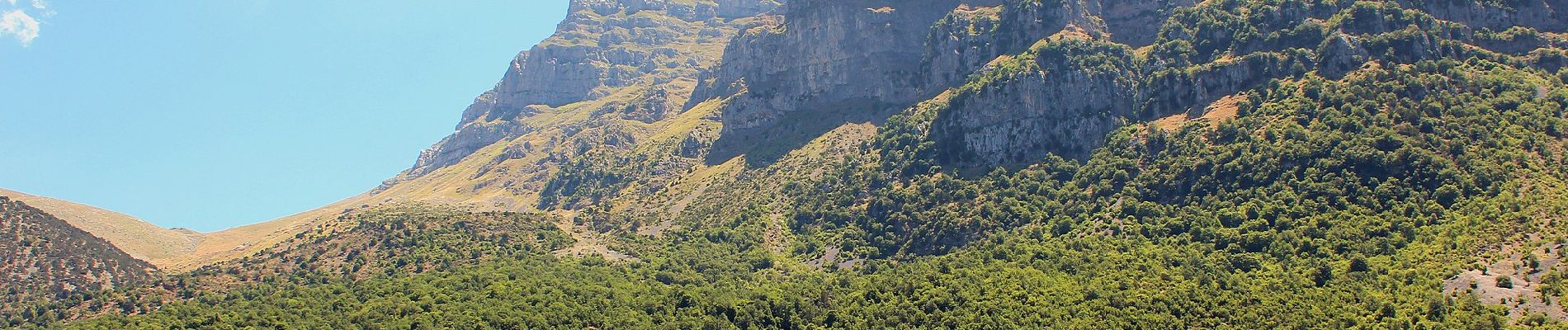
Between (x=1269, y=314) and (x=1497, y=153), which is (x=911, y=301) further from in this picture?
(x=1497, y=153)

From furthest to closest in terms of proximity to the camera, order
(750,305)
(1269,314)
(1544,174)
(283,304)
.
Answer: (283,304), (750,305), (1544,174), (1269,314)

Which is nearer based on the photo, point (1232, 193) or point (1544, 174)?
point (1544, 174)

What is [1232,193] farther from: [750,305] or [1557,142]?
[750,305]

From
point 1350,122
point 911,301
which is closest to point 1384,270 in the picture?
point 1350,122

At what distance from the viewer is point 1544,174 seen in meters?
165

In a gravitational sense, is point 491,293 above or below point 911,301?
above

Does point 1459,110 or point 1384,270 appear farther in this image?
point 1459,110

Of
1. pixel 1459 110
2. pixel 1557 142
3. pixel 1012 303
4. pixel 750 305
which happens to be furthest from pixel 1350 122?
pixel 750 305

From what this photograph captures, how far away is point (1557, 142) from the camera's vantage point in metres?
174

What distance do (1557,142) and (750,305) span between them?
404 feet

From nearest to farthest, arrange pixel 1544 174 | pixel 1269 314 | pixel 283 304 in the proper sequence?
pixel 1269 314, pixel 1544 174, pixel 283 304

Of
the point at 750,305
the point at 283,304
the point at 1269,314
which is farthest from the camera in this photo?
the point at 283,304

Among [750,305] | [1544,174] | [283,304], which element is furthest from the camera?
Result: [283,304]

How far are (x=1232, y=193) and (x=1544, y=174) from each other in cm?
4401
